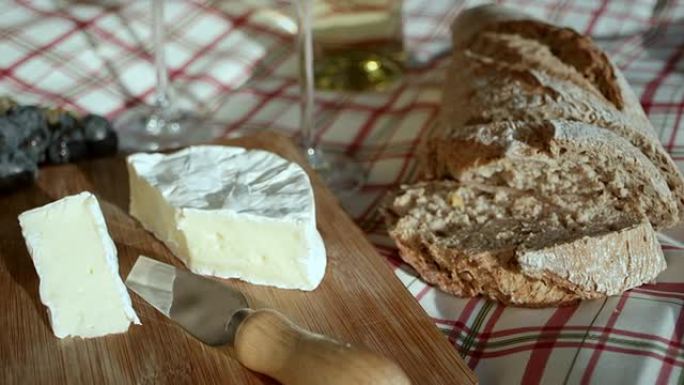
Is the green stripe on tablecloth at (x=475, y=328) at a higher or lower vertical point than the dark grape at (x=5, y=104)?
lower

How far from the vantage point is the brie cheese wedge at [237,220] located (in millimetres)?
1280

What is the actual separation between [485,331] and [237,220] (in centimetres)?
41

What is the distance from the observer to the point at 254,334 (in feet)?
3.59

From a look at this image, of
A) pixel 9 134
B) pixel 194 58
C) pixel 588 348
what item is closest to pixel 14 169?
pixel 9 134

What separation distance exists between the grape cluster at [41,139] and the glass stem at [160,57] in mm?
243

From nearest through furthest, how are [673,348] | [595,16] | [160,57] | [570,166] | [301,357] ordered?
1. [301,357]
2. [673,348]
3. [570,166]
4. [160,57]
5. [595,16]

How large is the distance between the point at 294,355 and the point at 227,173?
0.47 metres

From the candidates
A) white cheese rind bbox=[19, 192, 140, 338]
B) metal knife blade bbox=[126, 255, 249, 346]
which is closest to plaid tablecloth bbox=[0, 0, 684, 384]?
metal knife blade bbox=[126, 255, 249, 346]

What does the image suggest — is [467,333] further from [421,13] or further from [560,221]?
[421,13]

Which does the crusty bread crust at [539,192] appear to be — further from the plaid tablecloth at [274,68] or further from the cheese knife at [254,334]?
the cheese knife at [254,334]

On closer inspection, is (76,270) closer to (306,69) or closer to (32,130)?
(32,130)

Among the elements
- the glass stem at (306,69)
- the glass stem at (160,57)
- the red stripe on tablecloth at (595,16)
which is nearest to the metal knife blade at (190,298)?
the glass stem at (306,69)

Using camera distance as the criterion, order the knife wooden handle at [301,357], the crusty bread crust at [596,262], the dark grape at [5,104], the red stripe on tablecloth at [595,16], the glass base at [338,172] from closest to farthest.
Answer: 1. the knife wooden handle at [301,357]
2. the crusty bread crust at [596,262]
3. the dark grape at [5,104]
4. the glass base at [338,172]
5. the red stripe on tablecloth at [595,16]

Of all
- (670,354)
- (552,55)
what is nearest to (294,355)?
(670,354)
